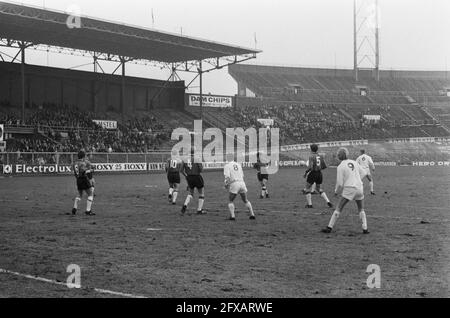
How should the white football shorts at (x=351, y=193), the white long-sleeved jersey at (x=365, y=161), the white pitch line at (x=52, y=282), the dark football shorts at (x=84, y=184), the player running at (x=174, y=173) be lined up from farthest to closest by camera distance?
the white long-sleeved jersey at (x=365, y=161)
the player running at (x=174, y=173)
the dark football shorts at (x=84, y=184)
the white football shorts at (x=351, y=193)
the white pitch line at (x=52, y=282)

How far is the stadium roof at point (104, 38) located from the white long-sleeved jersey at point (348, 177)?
34.4 metres

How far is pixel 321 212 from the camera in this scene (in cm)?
1694

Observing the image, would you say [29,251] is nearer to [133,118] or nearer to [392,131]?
[133,118]

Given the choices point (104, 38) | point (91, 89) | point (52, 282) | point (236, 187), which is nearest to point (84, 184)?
point (236, 187)

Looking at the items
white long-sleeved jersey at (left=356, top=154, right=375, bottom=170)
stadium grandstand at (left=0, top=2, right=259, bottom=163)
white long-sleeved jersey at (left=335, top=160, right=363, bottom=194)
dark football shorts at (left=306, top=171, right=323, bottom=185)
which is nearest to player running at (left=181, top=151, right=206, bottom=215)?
dark football shorts at (left=306, top=171, right=323, bottom=185)

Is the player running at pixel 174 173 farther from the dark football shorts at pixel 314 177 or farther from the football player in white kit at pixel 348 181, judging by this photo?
the football player in white kit at pixel 348 181

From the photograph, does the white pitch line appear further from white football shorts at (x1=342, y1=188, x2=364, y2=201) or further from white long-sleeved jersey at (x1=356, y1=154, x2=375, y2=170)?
white long-sleeved jersey at (x1=356, y1=154, x2=375, y2=170)

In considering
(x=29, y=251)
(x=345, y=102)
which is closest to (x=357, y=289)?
(x=29, y=251)

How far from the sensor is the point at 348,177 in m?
12.3

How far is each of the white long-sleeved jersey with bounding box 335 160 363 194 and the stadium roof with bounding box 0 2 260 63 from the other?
3438 cm

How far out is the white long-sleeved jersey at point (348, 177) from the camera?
12.3 m

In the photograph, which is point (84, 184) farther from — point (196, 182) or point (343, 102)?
point (343, 102)

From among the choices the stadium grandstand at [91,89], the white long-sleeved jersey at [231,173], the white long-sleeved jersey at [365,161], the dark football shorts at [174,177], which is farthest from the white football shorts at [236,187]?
the stadium grandstand at [91,89]

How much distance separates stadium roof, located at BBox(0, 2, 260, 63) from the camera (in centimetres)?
4375
